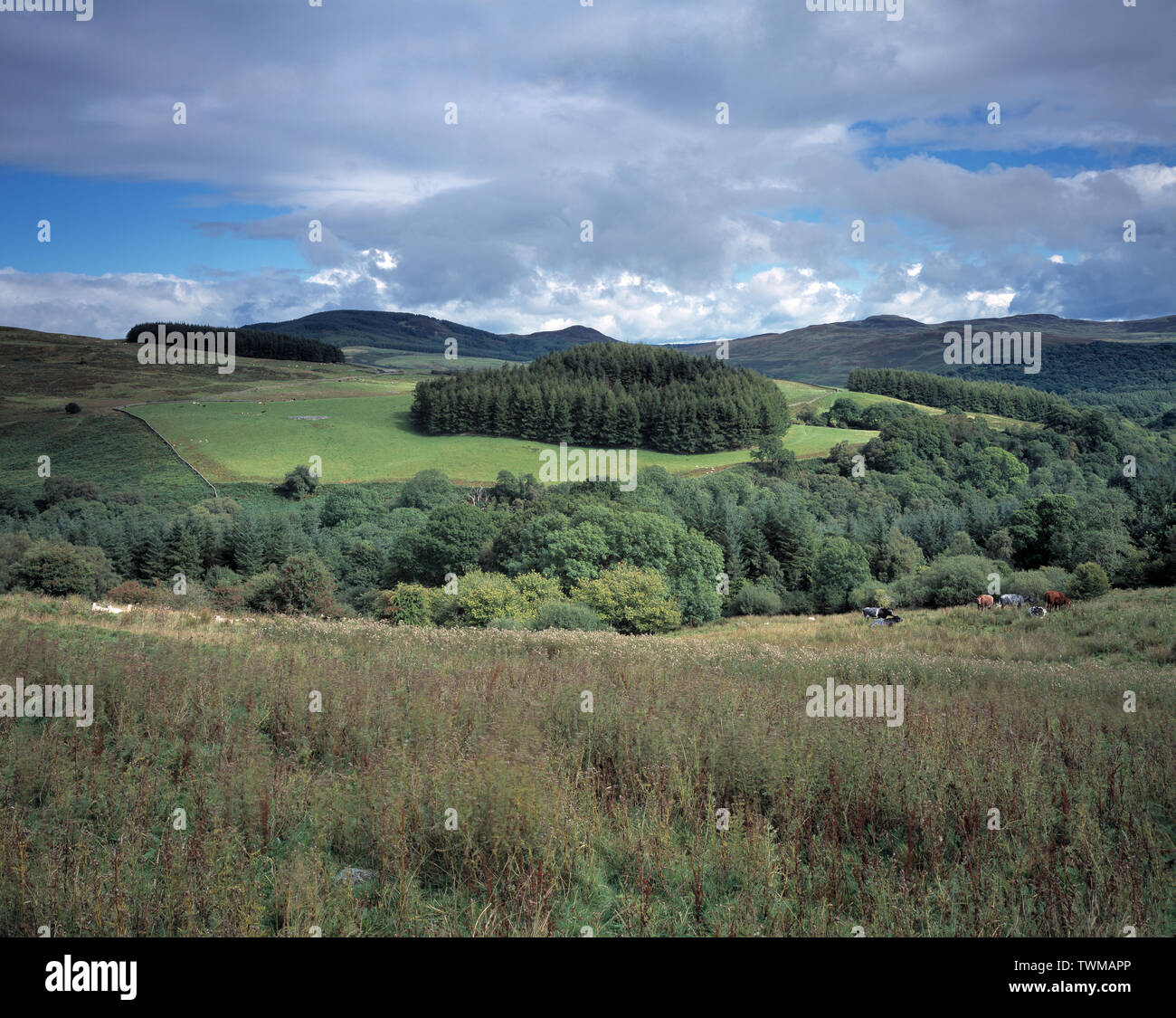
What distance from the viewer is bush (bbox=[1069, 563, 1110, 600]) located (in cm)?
3891

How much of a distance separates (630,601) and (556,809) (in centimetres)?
3654

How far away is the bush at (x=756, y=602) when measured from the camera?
59281 mm

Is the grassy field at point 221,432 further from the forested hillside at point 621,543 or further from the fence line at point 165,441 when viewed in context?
the forested hillside at point 621,543

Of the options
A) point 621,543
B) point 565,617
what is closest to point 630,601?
point 621,543

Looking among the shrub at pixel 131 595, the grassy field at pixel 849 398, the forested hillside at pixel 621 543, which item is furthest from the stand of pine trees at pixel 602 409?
the shrub at pixel 131 595

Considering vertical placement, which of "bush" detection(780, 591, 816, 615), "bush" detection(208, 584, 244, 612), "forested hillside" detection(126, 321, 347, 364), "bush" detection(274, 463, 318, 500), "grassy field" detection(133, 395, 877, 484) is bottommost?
"bush" detection(780, 591, 816, 615)

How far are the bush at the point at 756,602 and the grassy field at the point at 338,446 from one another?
1586 inches

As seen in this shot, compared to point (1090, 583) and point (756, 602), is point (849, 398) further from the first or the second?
point (1090, 583)

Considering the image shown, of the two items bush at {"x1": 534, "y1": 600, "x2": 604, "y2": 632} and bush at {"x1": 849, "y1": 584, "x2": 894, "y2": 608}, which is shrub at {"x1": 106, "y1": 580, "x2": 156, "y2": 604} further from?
bush at {"x1": 849, "y1": 584, "x2": 894, "y2": 608}

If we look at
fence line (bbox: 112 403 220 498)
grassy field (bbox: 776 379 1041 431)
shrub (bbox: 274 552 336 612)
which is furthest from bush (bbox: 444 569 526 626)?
grassy field (bbox: 776 379 1041 431)

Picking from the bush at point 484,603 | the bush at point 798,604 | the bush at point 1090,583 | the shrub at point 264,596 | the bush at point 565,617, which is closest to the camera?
the bush at point 565,617

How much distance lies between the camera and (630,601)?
40844mm

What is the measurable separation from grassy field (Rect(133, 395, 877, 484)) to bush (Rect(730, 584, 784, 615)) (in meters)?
40.3
